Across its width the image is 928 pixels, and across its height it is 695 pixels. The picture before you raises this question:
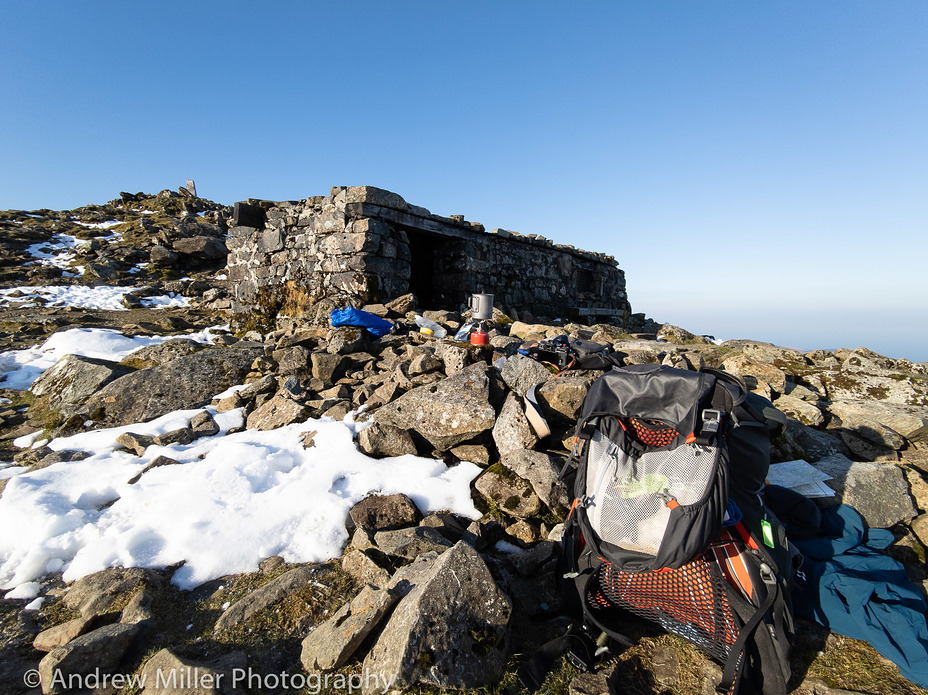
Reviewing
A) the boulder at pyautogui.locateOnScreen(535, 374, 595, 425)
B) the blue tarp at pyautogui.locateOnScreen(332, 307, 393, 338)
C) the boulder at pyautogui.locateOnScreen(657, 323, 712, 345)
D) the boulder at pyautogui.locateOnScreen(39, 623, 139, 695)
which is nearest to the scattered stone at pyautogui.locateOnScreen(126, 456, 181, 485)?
the boulder at pyautogui.locateOnScreen(39, 623, 139, 695)

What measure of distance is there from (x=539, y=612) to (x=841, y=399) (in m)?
5.38

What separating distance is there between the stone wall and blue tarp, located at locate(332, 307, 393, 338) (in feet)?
4.01

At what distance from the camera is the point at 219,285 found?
14.8 meters

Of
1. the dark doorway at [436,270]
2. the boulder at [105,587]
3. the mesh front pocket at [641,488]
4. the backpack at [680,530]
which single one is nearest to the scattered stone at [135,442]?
the boulder at [105,587]

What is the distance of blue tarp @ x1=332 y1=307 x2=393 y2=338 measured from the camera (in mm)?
7105

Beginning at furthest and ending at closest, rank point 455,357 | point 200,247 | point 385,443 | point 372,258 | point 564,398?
1. point 200,247
2. point 372,258
3. point 455,357
4. point 385,443
5. point 564,398

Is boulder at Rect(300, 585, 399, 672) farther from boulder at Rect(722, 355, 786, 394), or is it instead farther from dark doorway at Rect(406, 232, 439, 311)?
dark doorway at Rect(406, 232, 439, 311)

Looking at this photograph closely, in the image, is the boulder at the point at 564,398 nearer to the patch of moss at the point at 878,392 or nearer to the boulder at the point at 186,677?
the boulder at the point at 186,677

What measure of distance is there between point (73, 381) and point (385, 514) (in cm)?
556

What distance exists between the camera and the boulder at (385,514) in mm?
3645

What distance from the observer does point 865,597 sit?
8.80 feet

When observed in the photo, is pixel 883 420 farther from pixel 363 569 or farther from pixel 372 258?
pixel 372 258

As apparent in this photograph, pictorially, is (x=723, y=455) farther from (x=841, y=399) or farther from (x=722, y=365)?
(x=841, y=399)

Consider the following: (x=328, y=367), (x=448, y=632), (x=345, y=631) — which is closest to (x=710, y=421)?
(x=448, y=632)
